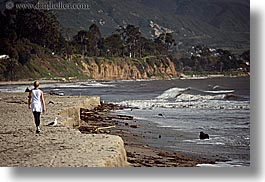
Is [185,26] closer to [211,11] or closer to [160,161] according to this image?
[211,11]

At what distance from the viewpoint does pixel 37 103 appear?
5410 mm

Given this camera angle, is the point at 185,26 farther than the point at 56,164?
Yes

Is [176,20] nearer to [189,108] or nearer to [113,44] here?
[113,44]

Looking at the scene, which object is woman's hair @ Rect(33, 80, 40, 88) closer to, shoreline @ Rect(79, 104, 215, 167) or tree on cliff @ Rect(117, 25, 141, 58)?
shoreline @ Rect(79, 104, 215, 167)

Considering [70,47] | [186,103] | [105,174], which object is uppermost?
[70,47]

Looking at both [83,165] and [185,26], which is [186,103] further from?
[83,165]

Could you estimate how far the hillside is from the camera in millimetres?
5609

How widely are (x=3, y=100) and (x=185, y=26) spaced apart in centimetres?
179

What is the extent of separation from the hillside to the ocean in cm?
38

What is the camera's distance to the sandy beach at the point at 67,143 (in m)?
5.07

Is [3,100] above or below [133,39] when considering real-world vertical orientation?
below

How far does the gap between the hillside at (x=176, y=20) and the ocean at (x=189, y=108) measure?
1.25ft

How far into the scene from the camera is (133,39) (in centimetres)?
567

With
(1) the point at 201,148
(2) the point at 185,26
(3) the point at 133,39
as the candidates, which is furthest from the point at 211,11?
(1) the point at 201,148
